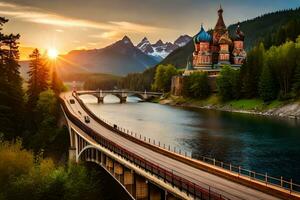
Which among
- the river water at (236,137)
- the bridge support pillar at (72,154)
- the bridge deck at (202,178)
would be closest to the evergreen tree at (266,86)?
the river water at (236,137)

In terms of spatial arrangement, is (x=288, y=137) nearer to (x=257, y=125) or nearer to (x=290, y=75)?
(x=257, y=125)

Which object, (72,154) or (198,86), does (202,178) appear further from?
(198,86)

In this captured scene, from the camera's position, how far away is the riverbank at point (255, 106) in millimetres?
126938

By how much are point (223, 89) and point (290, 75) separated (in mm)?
34164

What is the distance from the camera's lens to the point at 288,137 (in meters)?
89.8

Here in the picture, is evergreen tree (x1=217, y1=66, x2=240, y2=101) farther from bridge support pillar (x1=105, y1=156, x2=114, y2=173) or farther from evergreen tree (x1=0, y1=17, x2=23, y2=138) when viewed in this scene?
bridge support pillar (x1=105, y1=156, x2=114, y2=173)

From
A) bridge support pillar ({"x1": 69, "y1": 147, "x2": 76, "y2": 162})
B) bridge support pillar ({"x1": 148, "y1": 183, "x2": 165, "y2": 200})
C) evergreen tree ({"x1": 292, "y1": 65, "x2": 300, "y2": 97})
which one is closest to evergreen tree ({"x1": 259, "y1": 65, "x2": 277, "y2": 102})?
evergreen tree ({"x1": 292, "y1": 65, "x2": 300, "y2": 97})

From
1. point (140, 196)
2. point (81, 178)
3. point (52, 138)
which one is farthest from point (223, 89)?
point (140, 196)

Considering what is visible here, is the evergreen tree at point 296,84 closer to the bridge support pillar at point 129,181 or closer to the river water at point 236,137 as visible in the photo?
the river water at point 236,137

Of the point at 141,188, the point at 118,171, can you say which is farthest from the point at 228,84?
the point at 141,188

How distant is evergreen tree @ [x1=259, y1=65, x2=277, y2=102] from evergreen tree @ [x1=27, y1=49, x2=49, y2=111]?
234 ft

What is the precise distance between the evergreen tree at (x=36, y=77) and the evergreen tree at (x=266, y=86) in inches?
2811

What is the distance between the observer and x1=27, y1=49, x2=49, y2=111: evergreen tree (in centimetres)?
10562

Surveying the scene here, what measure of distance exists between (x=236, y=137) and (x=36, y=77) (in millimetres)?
51949
